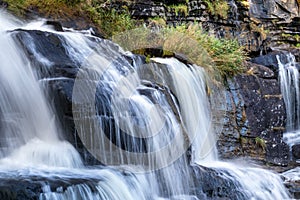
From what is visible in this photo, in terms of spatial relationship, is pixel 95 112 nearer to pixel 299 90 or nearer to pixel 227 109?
pixel 227 109

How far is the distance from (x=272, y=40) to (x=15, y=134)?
10.5 metres

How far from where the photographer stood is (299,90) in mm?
10523

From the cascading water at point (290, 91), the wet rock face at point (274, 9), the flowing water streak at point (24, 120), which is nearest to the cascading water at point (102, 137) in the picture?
the flowing water streak at point (24, 120)

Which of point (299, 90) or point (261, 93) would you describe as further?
point (299, 90)

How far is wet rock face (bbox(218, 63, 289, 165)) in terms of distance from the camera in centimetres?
762

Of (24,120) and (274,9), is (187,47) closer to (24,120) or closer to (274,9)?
(24,120)

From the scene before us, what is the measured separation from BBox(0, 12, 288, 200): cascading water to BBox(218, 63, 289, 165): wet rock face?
105 cm

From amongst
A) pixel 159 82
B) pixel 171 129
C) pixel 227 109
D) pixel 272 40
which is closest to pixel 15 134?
pixel 171 129

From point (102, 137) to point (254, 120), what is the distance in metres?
A: 4.05

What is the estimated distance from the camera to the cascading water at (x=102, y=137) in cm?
436

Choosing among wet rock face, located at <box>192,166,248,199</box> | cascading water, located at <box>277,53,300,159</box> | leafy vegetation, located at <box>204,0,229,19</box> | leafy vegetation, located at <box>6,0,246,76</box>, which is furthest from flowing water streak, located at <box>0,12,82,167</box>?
leafy vegetation, located at <box>204,0,229,19</box>

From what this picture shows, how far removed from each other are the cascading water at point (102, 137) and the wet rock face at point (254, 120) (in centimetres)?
105

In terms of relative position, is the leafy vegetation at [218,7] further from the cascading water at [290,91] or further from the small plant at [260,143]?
the small plant at [260,143]

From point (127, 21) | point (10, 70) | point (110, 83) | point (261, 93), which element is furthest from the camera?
point (127, 21)
